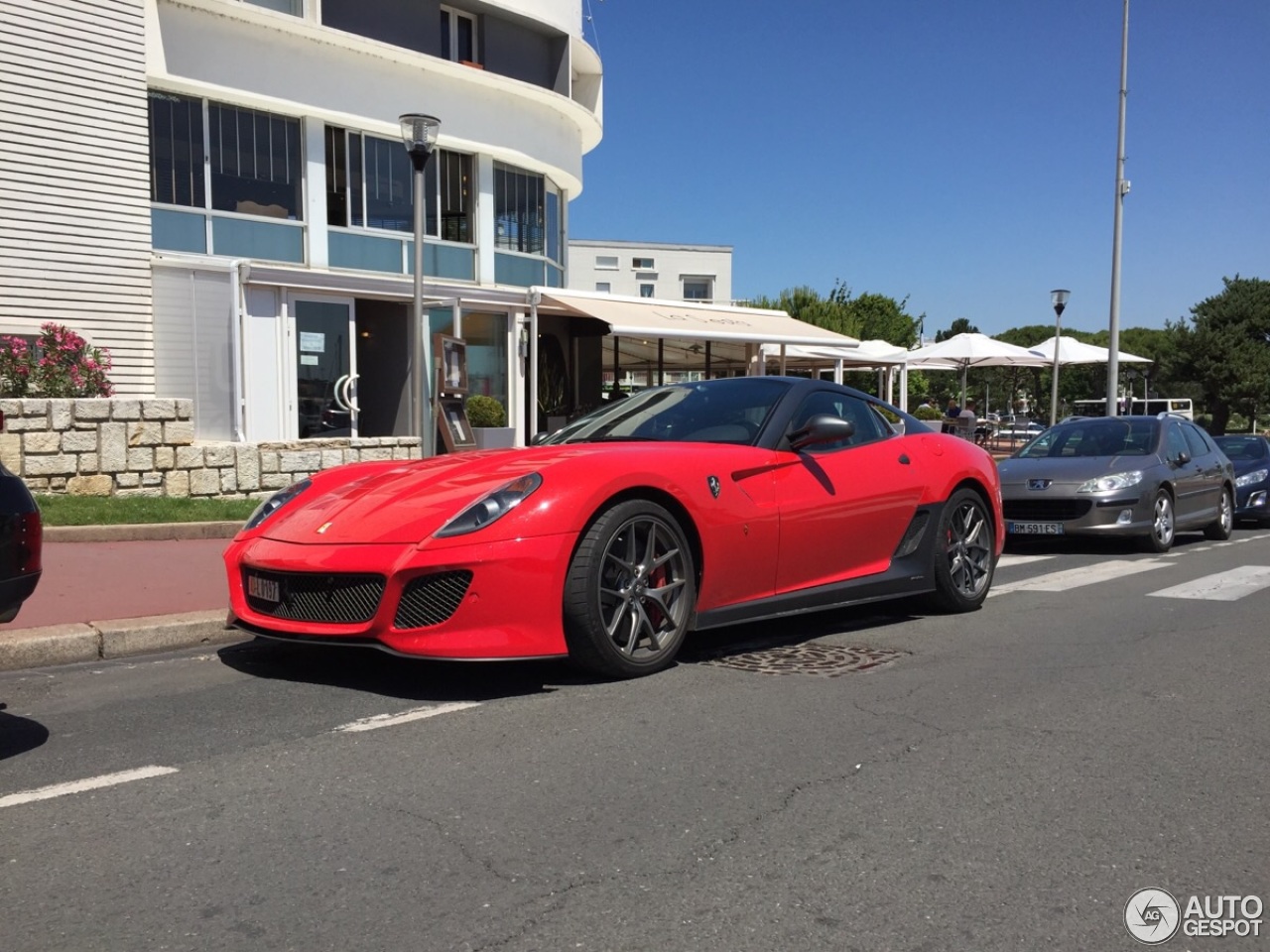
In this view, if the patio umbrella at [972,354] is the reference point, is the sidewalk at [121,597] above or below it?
below

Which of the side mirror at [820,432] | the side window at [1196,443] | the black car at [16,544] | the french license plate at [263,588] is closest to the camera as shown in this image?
the black car at [16,544]

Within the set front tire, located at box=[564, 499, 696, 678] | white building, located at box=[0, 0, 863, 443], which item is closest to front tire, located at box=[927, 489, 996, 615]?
front tire, located at box=[564, 499, 696, 678]

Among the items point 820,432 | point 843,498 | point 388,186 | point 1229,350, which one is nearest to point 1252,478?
point 843,498

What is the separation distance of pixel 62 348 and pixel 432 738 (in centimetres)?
1085

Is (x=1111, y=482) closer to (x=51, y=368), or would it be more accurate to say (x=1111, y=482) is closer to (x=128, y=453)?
(x=128, y=453)

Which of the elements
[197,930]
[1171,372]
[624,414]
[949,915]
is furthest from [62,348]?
[1171,372]

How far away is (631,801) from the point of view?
11.6 ft

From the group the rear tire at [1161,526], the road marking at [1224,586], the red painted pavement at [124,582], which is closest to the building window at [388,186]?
the red painted pavement at [124,582]

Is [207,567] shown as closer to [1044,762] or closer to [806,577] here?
[806,577]

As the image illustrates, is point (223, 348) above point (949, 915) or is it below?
above

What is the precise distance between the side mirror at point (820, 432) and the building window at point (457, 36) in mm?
15875

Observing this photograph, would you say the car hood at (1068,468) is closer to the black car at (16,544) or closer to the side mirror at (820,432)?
the side mirror at (820,432)

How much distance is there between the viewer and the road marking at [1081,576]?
8.43 meters

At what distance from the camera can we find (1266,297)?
51.3 metres
